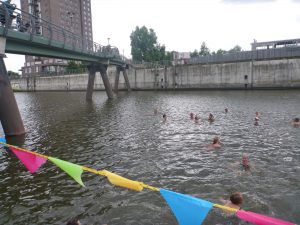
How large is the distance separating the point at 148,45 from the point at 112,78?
33778 millimetres

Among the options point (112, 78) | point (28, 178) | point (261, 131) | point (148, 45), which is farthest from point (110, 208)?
point (148, 45)

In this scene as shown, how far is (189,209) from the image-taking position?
4406mm

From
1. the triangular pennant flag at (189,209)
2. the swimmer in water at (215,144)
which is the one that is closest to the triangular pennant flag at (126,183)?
the triangular pennant flag at (189,209)

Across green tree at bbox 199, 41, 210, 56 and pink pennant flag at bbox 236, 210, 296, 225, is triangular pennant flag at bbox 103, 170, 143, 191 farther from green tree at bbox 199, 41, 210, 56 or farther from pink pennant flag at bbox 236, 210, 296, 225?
green tree at bbox 199, 41, 210, 56

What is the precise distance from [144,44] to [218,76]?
5272 centimetres

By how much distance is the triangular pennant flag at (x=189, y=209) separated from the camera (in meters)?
4.29

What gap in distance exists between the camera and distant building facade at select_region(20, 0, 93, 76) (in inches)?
4646

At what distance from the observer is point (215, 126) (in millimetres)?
18609

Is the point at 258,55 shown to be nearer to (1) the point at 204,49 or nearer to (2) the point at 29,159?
(2) the point at 29,159

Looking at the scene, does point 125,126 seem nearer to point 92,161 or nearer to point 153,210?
point 92,161

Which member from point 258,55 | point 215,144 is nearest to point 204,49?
point 258,55

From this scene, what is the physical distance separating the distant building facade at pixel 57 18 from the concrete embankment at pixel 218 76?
50613 millimetres

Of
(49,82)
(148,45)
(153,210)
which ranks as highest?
(148,45)

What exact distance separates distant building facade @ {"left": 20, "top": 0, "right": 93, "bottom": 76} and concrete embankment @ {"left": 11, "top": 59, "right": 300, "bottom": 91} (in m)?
50.6
